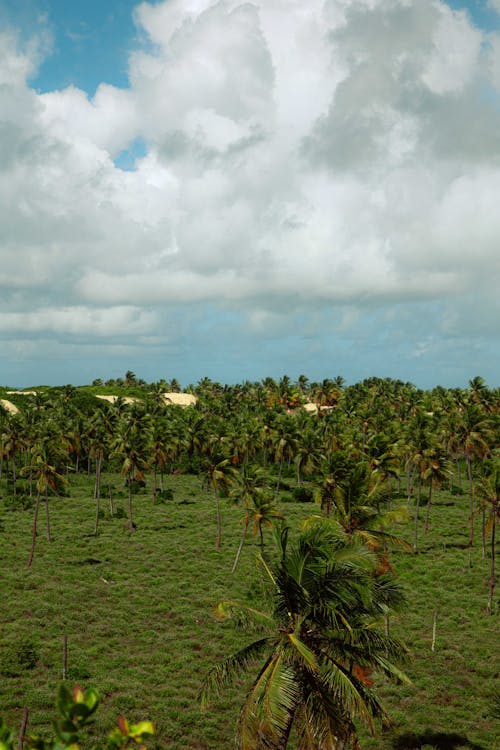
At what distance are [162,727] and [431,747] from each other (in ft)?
44.2

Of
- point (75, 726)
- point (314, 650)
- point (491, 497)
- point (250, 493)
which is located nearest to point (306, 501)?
point (250, 493)

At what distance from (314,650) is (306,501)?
82.4 metres

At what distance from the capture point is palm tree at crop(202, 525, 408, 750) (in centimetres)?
1645

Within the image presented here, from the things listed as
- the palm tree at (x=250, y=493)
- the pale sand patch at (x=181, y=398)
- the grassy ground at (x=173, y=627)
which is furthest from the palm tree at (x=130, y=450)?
the pale sand patch at (x=181, y=398)

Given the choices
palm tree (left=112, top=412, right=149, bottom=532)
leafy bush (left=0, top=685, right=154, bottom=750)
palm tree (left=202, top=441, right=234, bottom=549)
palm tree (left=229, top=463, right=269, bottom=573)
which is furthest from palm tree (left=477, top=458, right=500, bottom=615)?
leafy bush (left=0, top=685, right=154, bottom=750)

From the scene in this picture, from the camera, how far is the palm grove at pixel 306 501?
56.8 feet

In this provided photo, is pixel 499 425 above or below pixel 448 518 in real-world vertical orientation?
above

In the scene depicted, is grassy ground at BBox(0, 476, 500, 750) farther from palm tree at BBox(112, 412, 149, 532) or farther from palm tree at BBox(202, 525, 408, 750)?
palm tree at BBox(202, 525, 408, 750)

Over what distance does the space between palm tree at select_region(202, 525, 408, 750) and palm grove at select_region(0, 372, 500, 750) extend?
4cm

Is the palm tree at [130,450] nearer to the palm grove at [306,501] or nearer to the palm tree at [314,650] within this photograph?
the palm grove at [306,501]

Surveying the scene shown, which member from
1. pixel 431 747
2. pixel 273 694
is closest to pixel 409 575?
pixel 431 747

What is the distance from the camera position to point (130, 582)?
182 feet

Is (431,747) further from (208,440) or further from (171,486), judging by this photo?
(171,486)

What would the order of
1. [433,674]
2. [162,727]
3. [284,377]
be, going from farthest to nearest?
[284,377] < [433,674] < [162,727]
